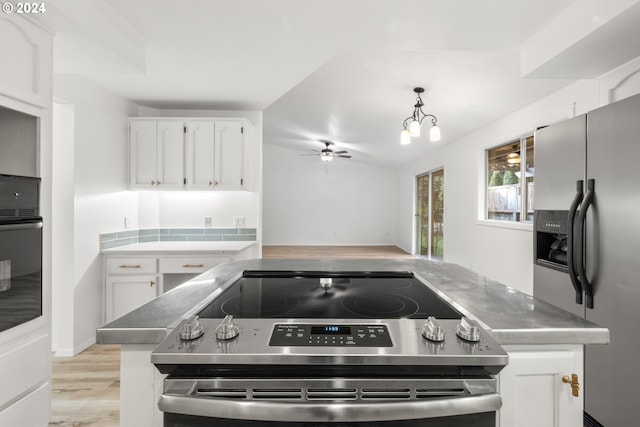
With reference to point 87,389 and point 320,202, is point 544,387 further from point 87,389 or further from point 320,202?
point 320,202

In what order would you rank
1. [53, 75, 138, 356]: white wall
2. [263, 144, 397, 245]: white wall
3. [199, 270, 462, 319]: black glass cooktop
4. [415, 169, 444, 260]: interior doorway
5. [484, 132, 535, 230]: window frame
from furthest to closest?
1. [263, 144, 397, 245]: white wall
2. [415, 169, 444, 260]: interior doorway
3. [484, 132, 535, 230]: window frame
4. [53, 75, 138, 356]: white wall
5. [199, 270, 462, 319]: black glass cooktop

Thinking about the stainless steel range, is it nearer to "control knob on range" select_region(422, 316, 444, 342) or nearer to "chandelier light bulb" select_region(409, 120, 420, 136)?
"control knob on range" select_region(422, 316, 444, 342)

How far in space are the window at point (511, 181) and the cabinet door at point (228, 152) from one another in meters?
3.14

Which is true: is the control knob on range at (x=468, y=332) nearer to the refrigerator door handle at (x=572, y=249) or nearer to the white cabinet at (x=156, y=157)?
the refrigerator door handle at (x=572, y=249)

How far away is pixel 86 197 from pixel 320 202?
23.0ft

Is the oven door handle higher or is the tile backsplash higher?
the tile backsplash

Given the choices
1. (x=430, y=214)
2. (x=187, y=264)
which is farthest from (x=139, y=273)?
(x=430, y=214)

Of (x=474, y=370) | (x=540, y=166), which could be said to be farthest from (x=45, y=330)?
(x=540, y=166)

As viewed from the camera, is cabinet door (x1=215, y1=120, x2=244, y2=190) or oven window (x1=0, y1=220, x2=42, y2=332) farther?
cabinet door (x1=215, y1=120, x2=244, y2=190)

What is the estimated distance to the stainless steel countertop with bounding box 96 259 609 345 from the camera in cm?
87

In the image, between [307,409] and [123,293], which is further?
[123,293]

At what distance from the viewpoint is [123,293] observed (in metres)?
3.09

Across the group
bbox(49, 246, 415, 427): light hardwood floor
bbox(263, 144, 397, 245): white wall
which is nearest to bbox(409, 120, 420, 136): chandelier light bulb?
bbox(49, 246, 415, 427): light hardwood floor

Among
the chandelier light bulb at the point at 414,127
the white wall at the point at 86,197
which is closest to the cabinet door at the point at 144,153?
the white wall at the point at 86,197
